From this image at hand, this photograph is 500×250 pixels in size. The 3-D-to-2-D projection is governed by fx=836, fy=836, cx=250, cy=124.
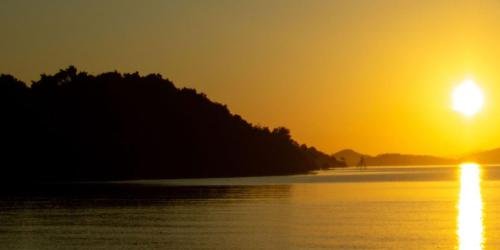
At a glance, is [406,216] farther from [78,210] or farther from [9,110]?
[9,110]

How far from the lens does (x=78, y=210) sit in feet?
275

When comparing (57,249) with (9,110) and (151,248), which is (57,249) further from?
(9,110)

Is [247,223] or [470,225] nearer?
[470,225]

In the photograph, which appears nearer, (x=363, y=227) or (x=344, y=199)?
(x=363, y=227)

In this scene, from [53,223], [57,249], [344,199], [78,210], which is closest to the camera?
[57,249]

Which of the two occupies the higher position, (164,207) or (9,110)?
(9,110)

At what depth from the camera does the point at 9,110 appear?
598 ft

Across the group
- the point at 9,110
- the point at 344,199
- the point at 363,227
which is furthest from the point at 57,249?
the point at 9,110

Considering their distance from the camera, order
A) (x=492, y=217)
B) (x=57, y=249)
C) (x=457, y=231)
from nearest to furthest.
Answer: (x=57, y=249), (x=457, y=231), (x=492, y=217)

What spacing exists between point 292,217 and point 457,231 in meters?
17.9

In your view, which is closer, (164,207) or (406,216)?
(406,216)

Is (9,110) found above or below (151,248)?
above

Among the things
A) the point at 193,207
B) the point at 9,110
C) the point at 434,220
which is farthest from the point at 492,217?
the point at 9,110

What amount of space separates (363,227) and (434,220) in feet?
32.9
